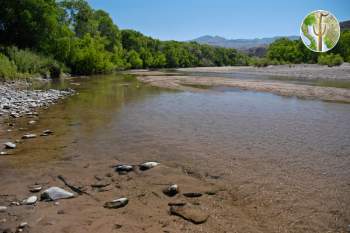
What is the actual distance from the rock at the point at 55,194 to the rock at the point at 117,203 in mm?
787

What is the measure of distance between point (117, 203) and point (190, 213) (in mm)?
1278

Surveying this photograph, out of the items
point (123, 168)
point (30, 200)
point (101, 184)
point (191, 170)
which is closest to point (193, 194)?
point (191, 170)

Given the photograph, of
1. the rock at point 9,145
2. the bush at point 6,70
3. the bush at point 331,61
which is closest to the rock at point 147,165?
the rock at point 9,145

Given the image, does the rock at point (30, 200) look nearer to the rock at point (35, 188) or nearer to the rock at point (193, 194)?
the rock at point (35, 188)

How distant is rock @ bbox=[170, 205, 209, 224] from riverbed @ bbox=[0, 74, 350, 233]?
12cm

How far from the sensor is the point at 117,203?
5.43 meters

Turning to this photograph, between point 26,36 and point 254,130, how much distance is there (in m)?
47.1

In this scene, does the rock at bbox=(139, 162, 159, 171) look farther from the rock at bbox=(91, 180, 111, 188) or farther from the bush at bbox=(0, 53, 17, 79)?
the bush at bbox=(0, 53, 17, 79)

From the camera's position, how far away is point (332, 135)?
1091 centimetres

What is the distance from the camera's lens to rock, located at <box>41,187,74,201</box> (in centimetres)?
556

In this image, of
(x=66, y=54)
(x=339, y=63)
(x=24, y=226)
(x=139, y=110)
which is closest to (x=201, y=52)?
(x=339, y=63)

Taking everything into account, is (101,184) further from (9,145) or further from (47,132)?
(47,132)

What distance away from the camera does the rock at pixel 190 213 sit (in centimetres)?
497

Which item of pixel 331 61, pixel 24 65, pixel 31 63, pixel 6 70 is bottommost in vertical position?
pixel 6 70
